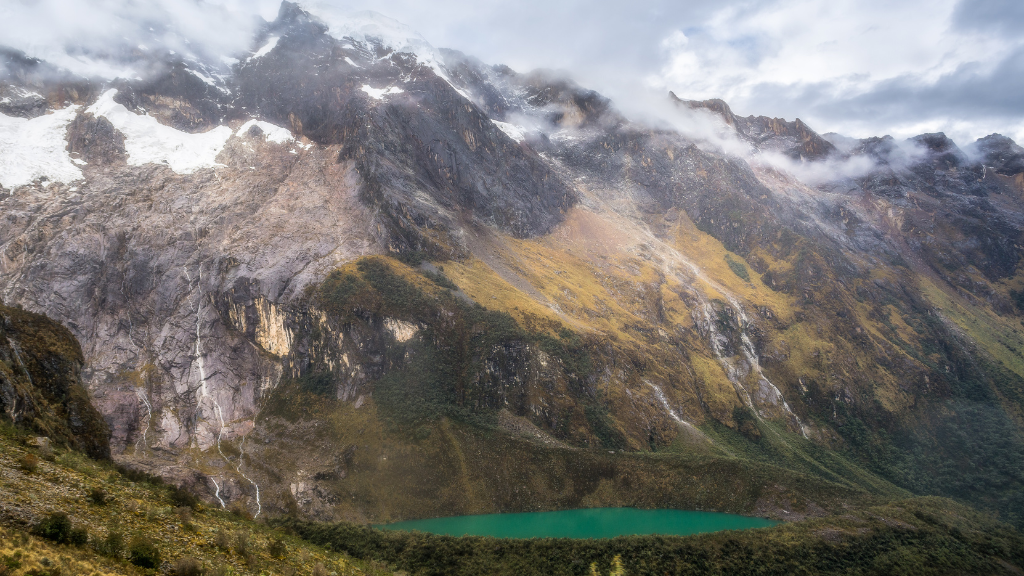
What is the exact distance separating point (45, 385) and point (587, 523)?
68.2m

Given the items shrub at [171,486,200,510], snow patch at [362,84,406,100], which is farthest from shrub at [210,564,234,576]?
snow patch at [362,84,406,100]

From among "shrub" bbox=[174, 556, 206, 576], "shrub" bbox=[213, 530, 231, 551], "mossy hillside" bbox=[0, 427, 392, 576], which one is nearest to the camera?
"mossy hillside" bbox=[0, 427, 392, 576]

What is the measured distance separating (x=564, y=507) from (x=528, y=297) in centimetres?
4768

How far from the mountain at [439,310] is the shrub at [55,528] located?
195ft

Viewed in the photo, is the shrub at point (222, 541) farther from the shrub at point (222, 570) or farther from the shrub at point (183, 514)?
the shrub at point (222, 570)

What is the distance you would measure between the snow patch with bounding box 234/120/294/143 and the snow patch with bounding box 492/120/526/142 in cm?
8407

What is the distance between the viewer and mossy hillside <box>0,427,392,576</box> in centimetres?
1288

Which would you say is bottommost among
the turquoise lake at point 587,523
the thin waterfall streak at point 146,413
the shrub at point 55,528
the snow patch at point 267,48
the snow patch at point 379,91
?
the turquoise lake at point 587,523

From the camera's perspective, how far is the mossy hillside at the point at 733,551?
51.4 m

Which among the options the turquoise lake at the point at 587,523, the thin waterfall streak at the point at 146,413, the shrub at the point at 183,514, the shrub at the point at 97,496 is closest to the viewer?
the shrub at the point at 97,496

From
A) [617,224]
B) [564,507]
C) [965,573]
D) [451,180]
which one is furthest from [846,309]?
[451,180]

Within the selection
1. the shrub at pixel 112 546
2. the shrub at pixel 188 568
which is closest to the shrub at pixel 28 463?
the shrub at pixel 112 546

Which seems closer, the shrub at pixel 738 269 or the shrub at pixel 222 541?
the shrub at pixel 222 541

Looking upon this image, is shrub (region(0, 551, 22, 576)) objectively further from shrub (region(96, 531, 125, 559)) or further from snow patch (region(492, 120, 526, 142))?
snow patch (region(492, 120, 526, 142))
